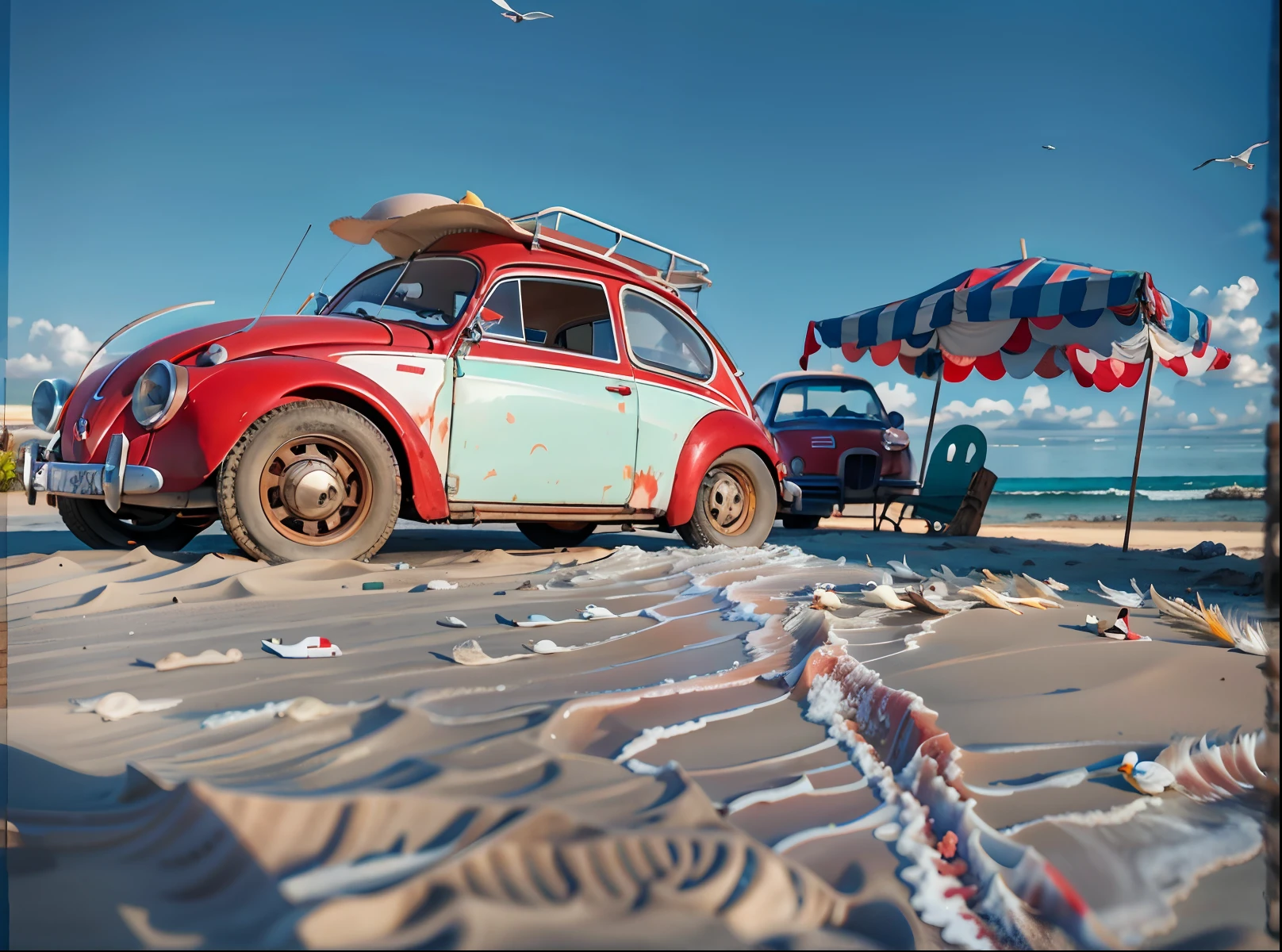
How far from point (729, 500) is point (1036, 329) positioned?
4688 mm

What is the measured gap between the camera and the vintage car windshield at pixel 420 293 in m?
4.70

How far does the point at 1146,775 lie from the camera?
1464 mm

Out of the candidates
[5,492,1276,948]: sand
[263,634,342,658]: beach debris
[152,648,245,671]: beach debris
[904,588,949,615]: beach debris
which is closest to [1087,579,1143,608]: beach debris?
[5,492,1276,948]: sand

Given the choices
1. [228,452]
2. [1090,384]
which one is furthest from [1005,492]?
[228,452]

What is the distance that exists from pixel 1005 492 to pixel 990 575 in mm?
33908

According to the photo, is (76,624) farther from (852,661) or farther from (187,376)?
(852,661)

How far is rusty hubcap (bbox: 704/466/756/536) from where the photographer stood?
5.56m

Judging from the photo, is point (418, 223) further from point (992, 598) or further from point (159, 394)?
point (992, 598)

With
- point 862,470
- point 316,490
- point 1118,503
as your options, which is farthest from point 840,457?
point 1118,503

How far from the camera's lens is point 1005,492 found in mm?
34562

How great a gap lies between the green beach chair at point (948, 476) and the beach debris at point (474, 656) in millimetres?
7088

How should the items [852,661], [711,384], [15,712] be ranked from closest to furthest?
[15,712] → [852,661] → [711,384]

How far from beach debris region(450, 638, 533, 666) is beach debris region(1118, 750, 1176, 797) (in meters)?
1.48

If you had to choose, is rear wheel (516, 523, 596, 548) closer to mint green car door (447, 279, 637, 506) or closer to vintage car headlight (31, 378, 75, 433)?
mint green car door (447, 279, 637, 506)
